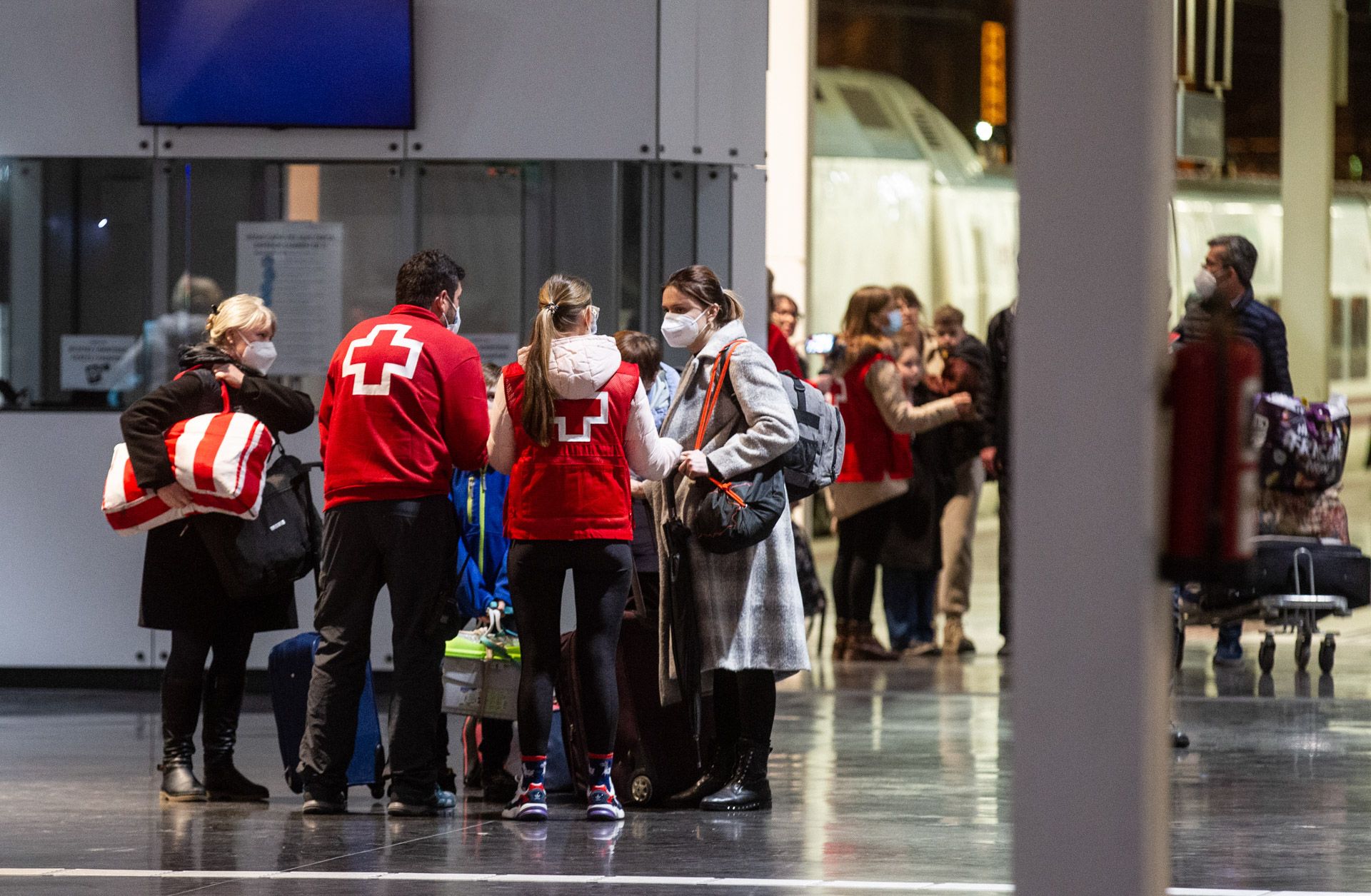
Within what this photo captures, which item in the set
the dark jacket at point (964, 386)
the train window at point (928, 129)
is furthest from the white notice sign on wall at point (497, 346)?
the train window at point (928, 129)

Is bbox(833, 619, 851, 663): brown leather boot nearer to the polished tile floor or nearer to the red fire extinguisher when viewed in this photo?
the polished tile floor

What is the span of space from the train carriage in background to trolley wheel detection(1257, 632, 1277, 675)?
8.26m

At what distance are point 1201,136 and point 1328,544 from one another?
536cm

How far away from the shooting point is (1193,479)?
2.83 metres

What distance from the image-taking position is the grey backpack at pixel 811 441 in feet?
23.4

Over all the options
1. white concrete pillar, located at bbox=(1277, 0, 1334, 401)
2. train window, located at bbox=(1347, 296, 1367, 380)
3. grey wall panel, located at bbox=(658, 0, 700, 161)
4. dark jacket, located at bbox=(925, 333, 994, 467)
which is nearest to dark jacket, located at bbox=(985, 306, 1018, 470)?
dark jacket, located at bbox=(925, 333, 994, 467)

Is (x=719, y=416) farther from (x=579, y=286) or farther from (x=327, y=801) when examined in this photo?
(x=327, y=801)

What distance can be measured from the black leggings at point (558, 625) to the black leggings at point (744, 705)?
19.3 inches

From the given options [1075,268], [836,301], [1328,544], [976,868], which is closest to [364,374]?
[976,868]

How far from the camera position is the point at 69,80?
402 inches

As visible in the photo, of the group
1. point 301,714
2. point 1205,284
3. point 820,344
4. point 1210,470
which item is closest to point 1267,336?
point 1205,284

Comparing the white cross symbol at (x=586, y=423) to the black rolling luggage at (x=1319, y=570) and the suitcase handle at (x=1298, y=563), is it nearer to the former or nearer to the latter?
the black rolling luggage at (x=1319, y=570)

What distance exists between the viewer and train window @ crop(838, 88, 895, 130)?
800 inches

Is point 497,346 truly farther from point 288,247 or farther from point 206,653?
point 206,653
